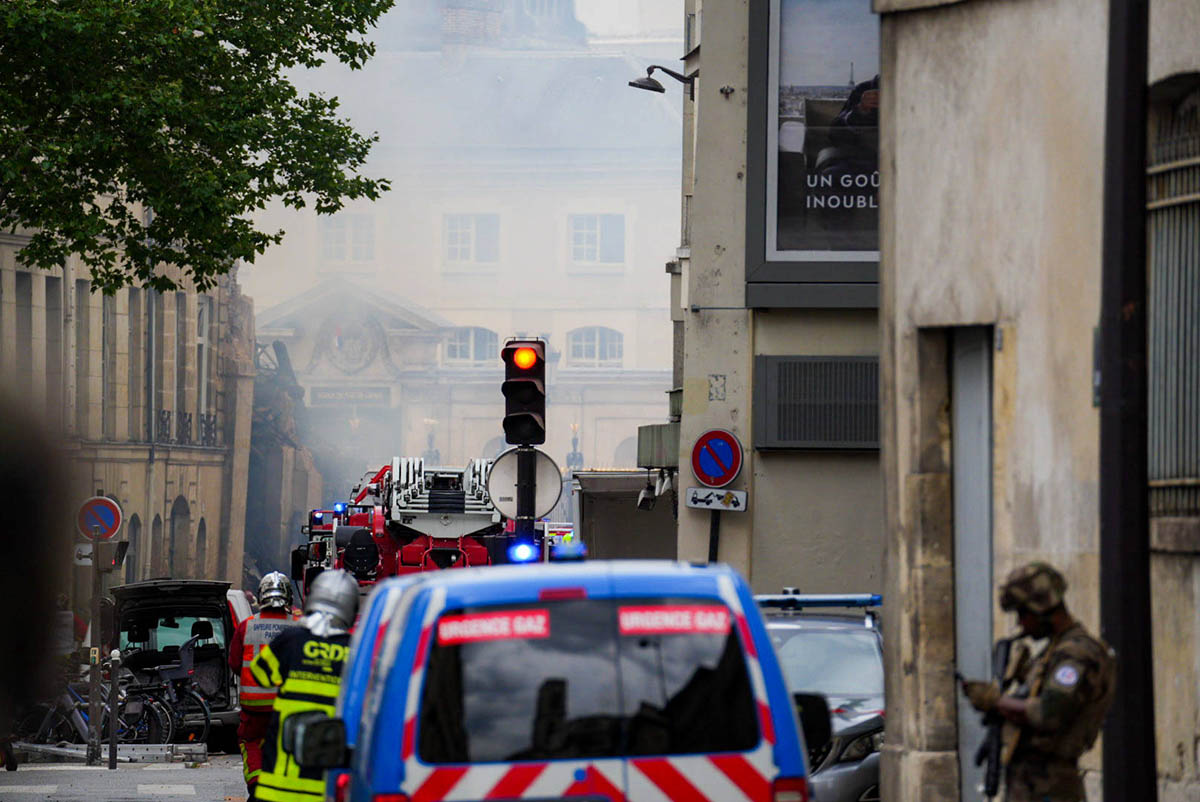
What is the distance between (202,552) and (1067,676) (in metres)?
52.0

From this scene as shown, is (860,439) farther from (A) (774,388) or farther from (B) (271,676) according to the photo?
(B) (271,676)

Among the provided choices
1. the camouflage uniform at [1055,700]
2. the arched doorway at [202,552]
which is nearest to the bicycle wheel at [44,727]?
the camouflage uniform at [1055,700]

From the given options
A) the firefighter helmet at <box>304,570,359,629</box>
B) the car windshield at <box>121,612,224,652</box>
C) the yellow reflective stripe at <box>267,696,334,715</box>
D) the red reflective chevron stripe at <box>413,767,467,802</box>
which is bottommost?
the car windshield at <box>121,612,224,652</box>

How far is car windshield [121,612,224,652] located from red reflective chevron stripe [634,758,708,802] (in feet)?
68.8

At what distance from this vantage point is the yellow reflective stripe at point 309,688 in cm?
856

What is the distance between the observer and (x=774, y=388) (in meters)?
19.9

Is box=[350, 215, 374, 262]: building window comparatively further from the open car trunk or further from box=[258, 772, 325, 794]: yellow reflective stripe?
box=[258, 772, 325, 794]: yellow reflective stripe

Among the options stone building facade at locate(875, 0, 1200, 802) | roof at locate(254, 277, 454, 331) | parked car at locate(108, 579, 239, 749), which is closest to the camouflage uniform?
stone building facade at locate(875, 0, 1200, 802)

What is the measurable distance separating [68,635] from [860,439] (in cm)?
1120

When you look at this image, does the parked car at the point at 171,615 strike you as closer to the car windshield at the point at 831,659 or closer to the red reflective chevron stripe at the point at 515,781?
the car windshield at the point at 831,659

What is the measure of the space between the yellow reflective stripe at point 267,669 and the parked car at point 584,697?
2.80 m

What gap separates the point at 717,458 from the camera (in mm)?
19406

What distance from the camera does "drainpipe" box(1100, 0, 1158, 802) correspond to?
7676mm

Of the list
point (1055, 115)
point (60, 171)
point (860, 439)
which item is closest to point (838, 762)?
point (1055, 115)
